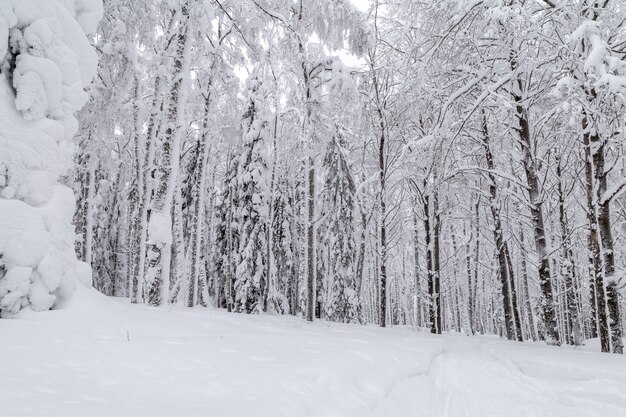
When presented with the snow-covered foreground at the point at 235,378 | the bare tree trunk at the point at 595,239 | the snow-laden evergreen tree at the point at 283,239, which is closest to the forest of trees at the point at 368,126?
the bare tree trunk at the point at 595,239

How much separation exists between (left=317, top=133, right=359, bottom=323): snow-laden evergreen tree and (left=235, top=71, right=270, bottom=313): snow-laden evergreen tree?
120 inches

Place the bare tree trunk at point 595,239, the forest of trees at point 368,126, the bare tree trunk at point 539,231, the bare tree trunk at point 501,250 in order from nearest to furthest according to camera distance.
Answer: the forest of trees at point 368,126, the bare tree trunk at point 595,239, the bare tree trunk at point 539,231, the bare tree trunk at point 501,250

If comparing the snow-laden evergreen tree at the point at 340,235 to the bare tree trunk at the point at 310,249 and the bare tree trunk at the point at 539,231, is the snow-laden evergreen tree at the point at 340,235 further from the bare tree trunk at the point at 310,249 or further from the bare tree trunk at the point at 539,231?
the bare tree trunk at the point at 539,231

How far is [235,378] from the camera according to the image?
3.08 m

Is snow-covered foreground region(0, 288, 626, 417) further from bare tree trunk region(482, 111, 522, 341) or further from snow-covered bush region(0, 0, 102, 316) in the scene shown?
bare tree trunk region(482, 111, 522, 341)

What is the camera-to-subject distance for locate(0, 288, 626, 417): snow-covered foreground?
233 centimetres

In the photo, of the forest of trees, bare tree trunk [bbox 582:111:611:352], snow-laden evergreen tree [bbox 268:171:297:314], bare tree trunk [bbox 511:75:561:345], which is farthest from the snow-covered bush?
snow-laden evergreen tree [bbox 268:171:297:314]

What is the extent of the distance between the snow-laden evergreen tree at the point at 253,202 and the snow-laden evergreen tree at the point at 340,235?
304 centimetres

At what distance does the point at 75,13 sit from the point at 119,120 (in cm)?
952

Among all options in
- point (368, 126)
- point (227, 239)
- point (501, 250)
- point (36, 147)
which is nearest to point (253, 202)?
point (227, 239)

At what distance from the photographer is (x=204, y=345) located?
4176 millimetres

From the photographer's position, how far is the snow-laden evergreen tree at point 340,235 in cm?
1858

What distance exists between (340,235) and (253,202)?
15.2ft

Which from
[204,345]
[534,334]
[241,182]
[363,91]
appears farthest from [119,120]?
[534,334]
